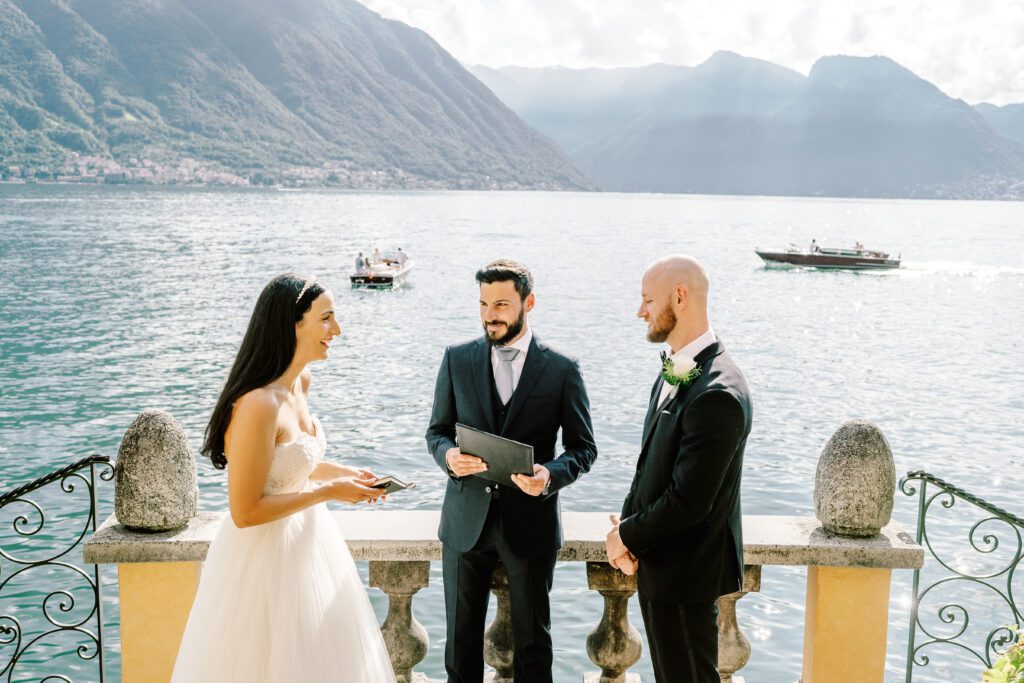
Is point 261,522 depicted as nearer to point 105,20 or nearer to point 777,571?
point 777,571

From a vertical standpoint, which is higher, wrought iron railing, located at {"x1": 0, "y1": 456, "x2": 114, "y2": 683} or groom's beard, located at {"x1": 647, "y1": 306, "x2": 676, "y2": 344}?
groom's beard, located at {"x1": 647, "y1": 306, "x2": 676, "y2": 344}

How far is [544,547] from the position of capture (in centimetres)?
385

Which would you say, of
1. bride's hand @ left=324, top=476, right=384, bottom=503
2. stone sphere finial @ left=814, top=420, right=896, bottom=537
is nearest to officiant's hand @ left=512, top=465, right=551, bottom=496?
bride's hand @ left=324, top=476, right=384, bottom=503

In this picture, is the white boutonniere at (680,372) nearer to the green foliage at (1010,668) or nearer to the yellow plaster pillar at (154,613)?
the green foliage at (1010,668)

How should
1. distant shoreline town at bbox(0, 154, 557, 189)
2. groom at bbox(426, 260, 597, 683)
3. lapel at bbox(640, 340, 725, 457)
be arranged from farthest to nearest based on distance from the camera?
1. distant shoreline town at bbox(0, 154, 557, 189)
2. groom at bbox(426, 260, 597, 683)
3. lapel at bbox(640, 340, 725, 457)

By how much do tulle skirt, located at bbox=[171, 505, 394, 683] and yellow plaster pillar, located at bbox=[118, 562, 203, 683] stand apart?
540mm

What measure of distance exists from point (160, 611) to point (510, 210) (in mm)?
160548

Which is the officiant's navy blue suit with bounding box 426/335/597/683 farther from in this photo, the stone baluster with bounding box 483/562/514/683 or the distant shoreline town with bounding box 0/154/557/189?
the distant shoreline town with bounding box 0/154/557/189

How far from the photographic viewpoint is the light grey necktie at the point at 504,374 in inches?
159

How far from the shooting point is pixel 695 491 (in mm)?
3227

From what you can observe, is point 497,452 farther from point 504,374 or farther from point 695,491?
point 695,491

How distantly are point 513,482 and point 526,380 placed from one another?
0.49m

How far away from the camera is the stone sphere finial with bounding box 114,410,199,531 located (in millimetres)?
3729

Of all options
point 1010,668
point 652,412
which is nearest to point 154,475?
point 652,412
